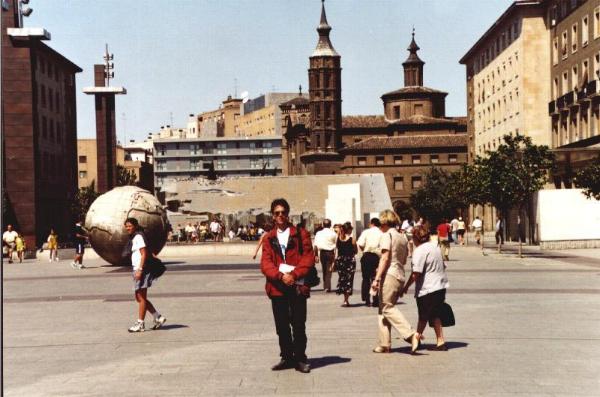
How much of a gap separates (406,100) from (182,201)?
2972 inches

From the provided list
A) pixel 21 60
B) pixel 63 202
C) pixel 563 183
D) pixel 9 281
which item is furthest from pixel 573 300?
pixel 63 202

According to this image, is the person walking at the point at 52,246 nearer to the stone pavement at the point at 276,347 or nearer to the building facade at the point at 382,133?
the stone pavement at the point at 276,347

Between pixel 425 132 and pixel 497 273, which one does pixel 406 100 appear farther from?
pixel 497 273

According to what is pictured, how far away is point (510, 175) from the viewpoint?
40562 mm

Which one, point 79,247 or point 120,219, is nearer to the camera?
point 120,219

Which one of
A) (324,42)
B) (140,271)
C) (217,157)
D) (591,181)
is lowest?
(140,271)

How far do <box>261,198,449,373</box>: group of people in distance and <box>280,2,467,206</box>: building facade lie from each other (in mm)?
119661

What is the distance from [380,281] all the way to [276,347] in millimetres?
1444

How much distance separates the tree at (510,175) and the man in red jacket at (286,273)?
31.1 m

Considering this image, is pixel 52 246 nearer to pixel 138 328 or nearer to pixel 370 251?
pixel 370 251

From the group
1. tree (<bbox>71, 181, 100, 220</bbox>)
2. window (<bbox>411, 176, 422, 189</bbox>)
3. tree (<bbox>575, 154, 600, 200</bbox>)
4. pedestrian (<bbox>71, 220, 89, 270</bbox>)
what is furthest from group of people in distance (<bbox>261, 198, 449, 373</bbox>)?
window (<bbox>411, 176, 422, 189</bbox>)

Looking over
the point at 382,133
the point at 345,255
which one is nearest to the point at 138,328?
the point at 345,255

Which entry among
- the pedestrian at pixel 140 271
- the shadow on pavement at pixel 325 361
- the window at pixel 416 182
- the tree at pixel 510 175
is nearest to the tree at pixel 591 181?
the tree at pixel 510 175

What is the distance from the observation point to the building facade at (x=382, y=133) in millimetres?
132125
